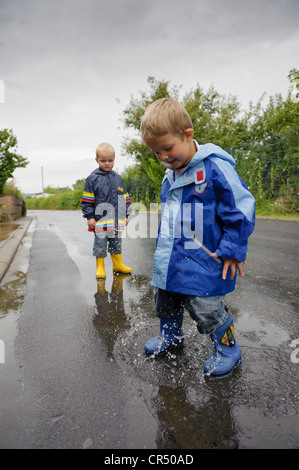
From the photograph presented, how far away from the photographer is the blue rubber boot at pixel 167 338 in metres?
1.92

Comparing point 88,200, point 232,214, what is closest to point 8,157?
point 88,200

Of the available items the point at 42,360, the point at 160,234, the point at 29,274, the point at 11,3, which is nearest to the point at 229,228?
the point at 160,234

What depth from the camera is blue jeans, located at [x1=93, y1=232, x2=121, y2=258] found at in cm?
387

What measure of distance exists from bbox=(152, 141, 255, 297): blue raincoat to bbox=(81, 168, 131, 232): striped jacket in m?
2.18

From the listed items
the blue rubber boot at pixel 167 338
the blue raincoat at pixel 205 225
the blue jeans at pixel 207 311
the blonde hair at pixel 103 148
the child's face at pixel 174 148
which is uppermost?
the blonde hair at pixel 103 148

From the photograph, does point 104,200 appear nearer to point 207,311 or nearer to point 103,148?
point 103,148

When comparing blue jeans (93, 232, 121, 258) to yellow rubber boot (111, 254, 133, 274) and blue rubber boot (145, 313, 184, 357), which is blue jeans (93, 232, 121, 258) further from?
Result: blue rubber boot (145, 313, 184, 357)

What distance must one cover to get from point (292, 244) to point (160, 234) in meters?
4.82

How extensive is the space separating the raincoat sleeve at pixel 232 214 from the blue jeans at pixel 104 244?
247 centimetres

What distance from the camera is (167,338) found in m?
1.96

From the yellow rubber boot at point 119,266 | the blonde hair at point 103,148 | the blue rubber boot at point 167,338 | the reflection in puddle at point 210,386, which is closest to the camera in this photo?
the reflection in puddle at point 210,386

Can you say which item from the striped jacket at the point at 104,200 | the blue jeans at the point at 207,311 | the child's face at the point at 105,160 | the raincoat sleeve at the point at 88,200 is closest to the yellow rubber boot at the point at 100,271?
the striped jacket at the point at 104,200

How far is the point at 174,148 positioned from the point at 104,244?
2.47 m

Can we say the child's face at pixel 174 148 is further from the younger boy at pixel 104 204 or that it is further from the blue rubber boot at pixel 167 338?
the younger boy at pixel 104 204
